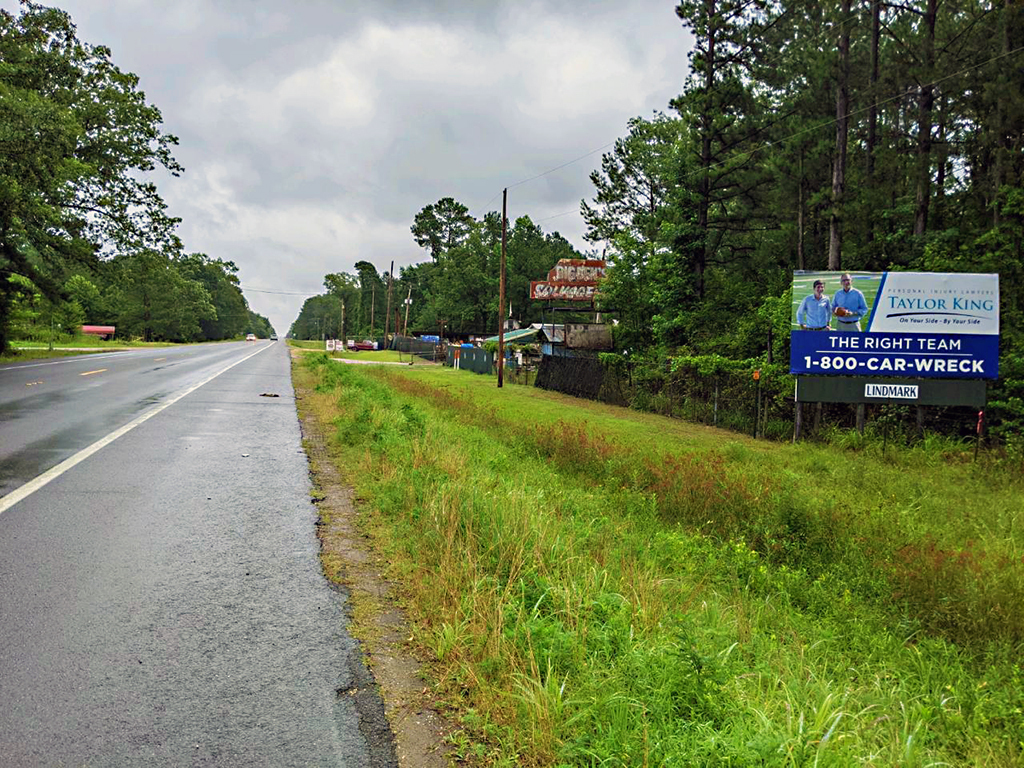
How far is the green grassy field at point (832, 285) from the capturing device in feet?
51.1

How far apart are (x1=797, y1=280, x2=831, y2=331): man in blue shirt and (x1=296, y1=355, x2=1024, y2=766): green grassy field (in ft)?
16.6

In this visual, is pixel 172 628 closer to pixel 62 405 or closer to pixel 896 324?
pixel 62 405

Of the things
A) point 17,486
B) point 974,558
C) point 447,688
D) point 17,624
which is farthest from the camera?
point 17,486

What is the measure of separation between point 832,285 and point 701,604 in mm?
13082

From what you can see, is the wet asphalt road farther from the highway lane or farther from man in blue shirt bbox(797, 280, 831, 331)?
man in blue shirt bbox(797, 280, 831, 331)

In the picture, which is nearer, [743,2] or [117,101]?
[743,2]

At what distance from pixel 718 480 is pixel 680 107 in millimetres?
23872

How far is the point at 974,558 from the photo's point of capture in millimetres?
6477

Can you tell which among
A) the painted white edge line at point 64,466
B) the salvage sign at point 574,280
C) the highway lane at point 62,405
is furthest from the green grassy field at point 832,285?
the salvage sign at point 574,280

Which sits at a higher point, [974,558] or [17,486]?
[17,486]

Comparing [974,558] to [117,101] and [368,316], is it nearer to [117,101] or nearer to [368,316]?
[117,101]

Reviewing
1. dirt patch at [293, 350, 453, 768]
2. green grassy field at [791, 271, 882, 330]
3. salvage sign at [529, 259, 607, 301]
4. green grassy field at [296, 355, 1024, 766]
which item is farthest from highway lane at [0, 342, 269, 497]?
salvage sign at [529, 259, 607, 301]

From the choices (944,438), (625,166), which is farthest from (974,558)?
(625,166)

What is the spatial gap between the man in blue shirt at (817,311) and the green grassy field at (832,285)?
101 mm
